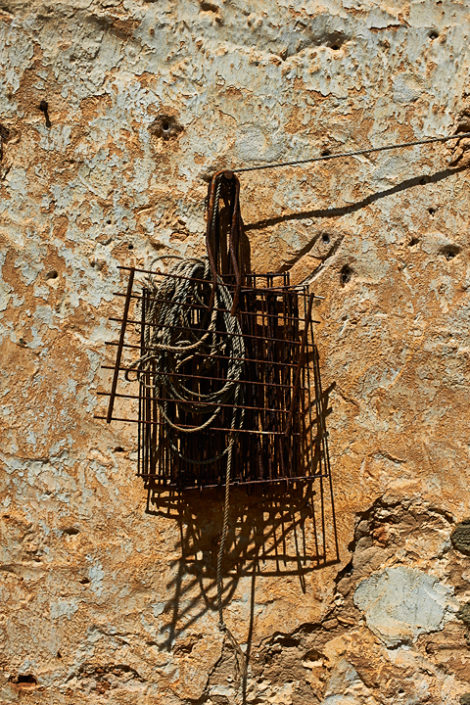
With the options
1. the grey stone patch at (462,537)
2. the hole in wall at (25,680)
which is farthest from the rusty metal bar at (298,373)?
the hole in wall at (25,680)

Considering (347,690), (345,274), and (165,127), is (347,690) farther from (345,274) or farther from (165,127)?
(165,127)

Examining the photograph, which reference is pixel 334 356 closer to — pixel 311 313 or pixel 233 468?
pixel 311 313

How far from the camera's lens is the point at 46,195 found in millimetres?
2807

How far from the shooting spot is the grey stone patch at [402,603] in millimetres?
2580

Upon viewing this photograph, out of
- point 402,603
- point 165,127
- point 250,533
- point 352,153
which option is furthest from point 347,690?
point 165,127

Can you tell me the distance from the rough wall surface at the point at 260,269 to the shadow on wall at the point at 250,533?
1cm

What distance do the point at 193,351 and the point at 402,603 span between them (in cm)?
105

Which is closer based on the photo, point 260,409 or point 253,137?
point 260,409

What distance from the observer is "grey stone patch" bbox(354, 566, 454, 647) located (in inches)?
102

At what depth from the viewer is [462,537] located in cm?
261

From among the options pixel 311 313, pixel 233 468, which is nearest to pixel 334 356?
pixel 311 313

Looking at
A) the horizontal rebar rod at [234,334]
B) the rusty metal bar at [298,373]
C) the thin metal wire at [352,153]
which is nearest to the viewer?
the horizontal rebar rod at [234,334]

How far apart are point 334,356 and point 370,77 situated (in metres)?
0.98

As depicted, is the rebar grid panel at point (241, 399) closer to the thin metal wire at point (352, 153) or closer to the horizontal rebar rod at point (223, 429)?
the horizontal rebar rod at point (223, 429)
